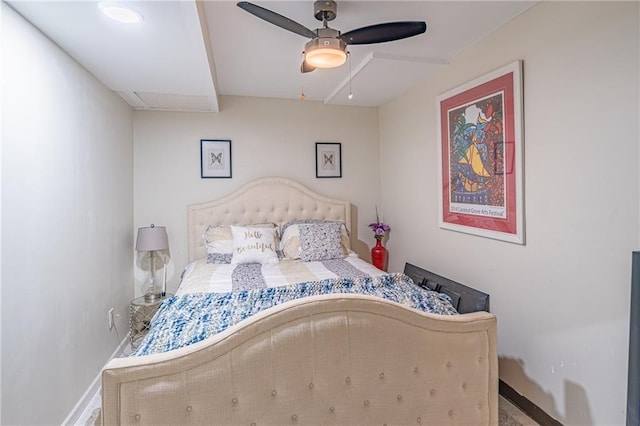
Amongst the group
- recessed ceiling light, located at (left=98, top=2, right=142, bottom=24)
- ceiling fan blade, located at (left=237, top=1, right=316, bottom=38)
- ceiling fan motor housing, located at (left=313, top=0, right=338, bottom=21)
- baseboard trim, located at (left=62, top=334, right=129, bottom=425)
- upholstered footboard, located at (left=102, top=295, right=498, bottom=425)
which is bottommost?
baseboard trim, located at (left=62, top=334, right=129, bottom=425)

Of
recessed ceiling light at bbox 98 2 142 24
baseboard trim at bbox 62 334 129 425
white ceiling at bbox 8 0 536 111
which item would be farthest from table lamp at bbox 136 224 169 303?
recessed ceiling light at bbox 98 2 142 24

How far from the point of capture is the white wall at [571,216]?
61.2 inches

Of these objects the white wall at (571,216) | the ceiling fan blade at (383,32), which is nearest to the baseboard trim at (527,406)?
the white wall at (571,216)

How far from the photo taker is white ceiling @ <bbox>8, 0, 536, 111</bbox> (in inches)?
66.2

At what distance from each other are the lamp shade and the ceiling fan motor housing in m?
2.28

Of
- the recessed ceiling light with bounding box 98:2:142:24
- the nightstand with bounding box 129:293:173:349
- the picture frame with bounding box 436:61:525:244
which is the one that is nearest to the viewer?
the recessed ceiling light with bounding box 98:2:142:24

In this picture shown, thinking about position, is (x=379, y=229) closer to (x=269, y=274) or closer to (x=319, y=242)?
(x=319, y=242)

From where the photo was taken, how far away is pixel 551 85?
1.87 m

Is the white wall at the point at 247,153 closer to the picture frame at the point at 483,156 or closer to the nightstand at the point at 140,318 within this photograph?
the nightstand at the point at 140,318

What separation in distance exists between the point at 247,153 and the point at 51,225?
6.56ft

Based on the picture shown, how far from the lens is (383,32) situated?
1.79 meters

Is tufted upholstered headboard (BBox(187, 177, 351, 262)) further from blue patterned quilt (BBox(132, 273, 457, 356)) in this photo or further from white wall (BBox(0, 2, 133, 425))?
blue patterned quilt (BBox(132, 273, 457, 356))

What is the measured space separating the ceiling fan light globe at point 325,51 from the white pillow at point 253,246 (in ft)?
5.56

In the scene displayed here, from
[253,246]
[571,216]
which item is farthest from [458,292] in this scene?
[253,246]
